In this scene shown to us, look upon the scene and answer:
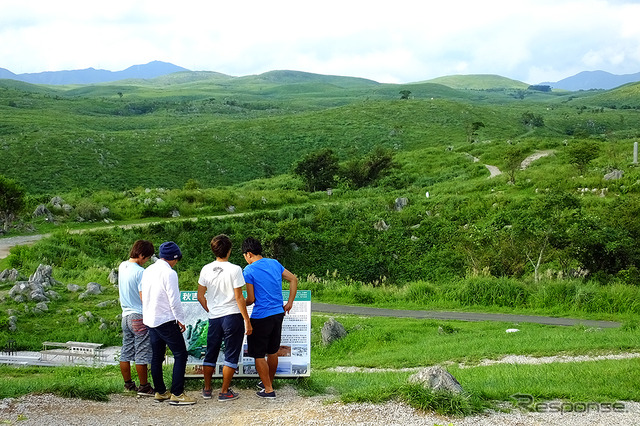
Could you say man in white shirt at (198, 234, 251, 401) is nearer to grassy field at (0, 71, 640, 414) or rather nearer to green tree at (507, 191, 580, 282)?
grassy field at (0, 71, 640, 414)

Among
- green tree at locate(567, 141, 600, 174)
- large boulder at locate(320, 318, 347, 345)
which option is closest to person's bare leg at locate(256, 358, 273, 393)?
large boulder at locate(320, 318, 347, 345)

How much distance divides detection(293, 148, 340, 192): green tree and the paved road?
1211 inches

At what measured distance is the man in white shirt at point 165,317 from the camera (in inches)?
323

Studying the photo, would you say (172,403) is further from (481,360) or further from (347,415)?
(481,360)

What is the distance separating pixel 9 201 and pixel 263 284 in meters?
24.4

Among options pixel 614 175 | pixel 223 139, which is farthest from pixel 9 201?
pixel 223 139

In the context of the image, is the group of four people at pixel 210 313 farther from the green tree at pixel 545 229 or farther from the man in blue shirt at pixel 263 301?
the green tree at pixel 545 229

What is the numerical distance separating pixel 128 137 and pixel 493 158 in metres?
38.4

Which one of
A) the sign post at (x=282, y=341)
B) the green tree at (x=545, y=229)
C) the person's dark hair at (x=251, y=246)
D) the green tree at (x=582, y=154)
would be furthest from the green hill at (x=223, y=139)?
the person's dark hair at (x=251, y=246)

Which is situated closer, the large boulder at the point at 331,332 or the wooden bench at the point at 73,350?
the wooden bench at the point at 73,350

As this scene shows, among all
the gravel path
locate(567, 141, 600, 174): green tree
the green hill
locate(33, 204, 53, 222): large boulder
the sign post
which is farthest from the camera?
the green hill

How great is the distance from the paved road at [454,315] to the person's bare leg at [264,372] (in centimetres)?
996

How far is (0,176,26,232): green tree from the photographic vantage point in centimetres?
2845

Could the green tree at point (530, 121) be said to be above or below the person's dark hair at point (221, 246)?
above
